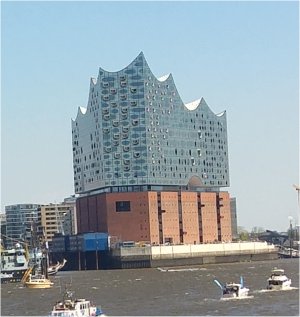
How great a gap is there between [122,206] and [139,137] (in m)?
10.8

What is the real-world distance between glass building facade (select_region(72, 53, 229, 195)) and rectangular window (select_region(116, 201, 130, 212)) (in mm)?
2952

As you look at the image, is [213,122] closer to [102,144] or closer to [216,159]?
[216,159]

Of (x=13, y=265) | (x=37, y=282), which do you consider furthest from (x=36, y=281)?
(x=13, y=265)

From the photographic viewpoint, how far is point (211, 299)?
5681cm

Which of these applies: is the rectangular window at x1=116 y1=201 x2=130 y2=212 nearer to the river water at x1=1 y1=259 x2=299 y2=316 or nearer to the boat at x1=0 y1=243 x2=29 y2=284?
the boat at x1=0 y1=243 x2=29 y2=284

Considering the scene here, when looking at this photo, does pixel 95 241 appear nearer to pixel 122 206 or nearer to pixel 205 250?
pixel 122 206

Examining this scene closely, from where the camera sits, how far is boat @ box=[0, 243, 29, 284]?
315ft

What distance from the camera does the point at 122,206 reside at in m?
134

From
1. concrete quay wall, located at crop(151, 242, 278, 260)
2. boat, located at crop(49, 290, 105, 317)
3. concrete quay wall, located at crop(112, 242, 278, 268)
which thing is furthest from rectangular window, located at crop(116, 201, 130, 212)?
boat, located at crop(49, 290, 105, 317)

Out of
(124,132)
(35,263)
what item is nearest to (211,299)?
(35,263)

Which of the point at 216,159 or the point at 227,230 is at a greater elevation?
the point at 216,159

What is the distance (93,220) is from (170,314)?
91.3m

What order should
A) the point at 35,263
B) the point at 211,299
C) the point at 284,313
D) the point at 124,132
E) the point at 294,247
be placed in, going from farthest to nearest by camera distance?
the point at 294,247
the point at 124,132
the point at 35,263
the point at 211,299
the point at 284,313

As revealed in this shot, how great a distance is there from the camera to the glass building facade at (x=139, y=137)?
136 metres
